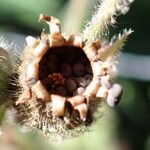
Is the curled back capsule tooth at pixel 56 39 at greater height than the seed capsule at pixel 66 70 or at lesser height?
greater

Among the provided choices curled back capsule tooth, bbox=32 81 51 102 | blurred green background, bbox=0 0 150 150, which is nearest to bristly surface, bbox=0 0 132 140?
curled back capsule tooth, bbox=32 81 51 102

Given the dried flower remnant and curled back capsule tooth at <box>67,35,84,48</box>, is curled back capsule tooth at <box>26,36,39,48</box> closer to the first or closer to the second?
the dried flower remnant

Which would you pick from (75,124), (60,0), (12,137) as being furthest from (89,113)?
(60,0)

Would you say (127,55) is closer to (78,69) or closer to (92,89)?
(78,69)

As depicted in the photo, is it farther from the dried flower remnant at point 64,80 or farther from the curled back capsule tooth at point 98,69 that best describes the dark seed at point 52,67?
the curled back capsule tooth at point 98,69

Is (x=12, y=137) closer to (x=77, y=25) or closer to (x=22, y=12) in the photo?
(x=77, y=25)

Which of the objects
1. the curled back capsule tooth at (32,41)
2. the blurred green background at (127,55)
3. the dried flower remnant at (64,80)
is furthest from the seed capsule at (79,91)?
the blurred green background at (127,55)

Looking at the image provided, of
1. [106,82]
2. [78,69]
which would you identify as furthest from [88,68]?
[106,82]
